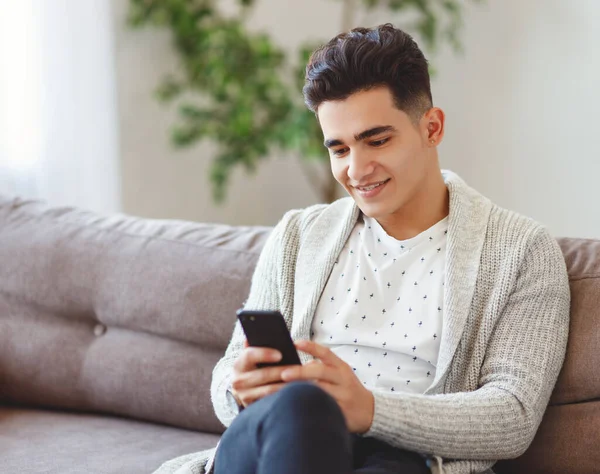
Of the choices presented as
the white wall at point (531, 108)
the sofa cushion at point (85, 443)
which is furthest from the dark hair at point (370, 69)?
the white wall at point (531, 108)

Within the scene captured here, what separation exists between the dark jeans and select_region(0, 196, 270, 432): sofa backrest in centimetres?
62

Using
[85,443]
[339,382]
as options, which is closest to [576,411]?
[339,382]

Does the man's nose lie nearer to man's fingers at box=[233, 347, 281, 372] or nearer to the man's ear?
the man's ear

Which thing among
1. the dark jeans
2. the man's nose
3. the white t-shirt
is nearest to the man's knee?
the dark jeans

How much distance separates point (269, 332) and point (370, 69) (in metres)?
0.52

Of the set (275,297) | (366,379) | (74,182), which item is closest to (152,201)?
(74,182)

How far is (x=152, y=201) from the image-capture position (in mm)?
3600

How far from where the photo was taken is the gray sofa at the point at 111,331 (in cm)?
177

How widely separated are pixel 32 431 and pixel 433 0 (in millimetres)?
2643

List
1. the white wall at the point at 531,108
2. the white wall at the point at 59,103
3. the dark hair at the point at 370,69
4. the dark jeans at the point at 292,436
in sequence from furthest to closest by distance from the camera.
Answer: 1. the white wall at the point at 531,108
2. the white wall at the point at 59,103
3. the dark hair at the point at 370,69
4. the dark jeans at the point at 292,436

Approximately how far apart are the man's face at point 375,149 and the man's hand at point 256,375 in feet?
1.27

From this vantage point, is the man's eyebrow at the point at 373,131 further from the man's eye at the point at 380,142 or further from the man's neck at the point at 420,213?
the man's neck at the point at 420,213

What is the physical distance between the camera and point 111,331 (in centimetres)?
201

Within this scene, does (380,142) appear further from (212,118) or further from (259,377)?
(212,118)
